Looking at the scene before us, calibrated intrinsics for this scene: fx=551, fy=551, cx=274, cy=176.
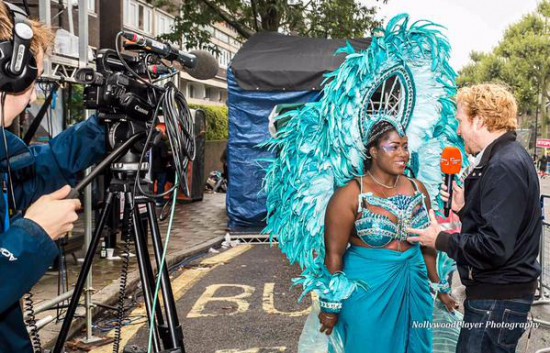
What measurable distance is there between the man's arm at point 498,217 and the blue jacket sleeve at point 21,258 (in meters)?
1.65

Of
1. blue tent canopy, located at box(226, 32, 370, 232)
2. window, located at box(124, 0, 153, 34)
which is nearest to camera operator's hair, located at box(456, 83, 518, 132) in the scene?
blue tent canopy, located at box(226, 32, 370, 232)

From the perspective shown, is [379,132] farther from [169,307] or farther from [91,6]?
[91,6]

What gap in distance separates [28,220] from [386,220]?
1.82 metres

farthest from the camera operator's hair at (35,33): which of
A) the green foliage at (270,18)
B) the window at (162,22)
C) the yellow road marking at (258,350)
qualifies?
the window at (162,22)

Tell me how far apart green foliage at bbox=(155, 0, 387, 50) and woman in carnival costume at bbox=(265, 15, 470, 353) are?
→ 9520 millimetres

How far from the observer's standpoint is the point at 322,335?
2.96 meters

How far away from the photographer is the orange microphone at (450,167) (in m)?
2.83

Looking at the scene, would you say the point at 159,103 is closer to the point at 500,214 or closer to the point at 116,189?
the point at 116,189

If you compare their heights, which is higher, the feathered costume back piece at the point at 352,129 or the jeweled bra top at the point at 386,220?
the feathered costume back piece at the point at 352,129

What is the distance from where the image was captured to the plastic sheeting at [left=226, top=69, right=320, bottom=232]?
8.49 m

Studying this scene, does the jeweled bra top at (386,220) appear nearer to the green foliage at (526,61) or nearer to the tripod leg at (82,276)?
the tripod leg at (82,276)

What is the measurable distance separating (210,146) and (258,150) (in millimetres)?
9432

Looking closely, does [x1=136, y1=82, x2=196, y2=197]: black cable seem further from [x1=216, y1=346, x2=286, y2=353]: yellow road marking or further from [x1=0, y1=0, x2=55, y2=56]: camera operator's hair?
[x1=216, y1=346, x2=286, y2=353]: yellow road marking

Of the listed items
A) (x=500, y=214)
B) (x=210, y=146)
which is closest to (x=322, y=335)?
(x=500, y=214)
